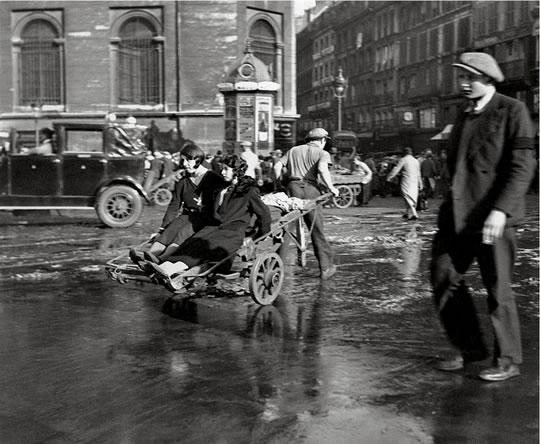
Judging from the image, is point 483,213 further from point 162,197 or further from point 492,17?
point 492,17

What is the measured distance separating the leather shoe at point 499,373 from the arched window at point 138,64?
86.0ft

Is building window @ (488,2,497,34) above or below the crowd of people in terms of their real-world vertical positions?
above

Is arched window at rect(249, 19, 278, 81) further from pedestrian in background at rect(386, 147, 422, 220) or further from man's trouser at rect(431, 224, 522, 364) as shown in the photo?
man's trouser at rect(431, 224, 522, 364)

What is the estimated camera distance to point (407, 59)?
66188mm

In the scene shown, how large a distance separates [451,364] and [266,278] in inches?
100

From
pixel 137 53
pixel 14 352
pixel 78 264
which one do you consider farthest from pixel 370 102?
pixel 14 352

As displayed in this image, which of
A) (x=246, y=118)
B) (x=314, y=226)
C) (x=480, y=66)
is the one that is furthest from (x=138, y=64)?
(x=480, y=66)

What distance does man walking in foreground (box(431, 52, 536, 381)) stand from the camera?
4656 millimetres

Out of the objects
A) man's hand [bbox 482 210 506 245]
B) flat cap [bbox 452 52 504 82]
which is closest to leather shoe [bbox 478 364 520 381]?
man's hand [bbox 482 210 506 245]

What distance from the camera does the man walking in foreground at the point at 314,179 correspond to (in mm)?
8820

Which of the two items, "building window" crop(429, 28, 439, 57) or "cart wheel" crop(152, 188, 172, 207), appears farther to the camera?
"building window" crop(429, 28, 439, 57)

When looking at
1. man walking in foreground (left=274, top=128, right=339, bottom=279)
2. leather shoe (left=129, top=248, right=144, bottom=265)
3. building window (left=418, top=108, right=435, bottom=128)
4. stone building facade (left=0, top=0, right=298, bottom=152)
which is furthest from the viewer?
building window (left=418, top=108, right=435, bottom=128)

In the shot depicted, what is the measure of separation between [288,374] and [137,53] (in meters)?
26.5

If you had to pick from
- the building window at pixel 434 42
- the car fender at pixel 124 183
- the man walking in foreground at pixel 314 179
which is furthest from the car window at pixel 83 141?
the building window at pixel 434 42
